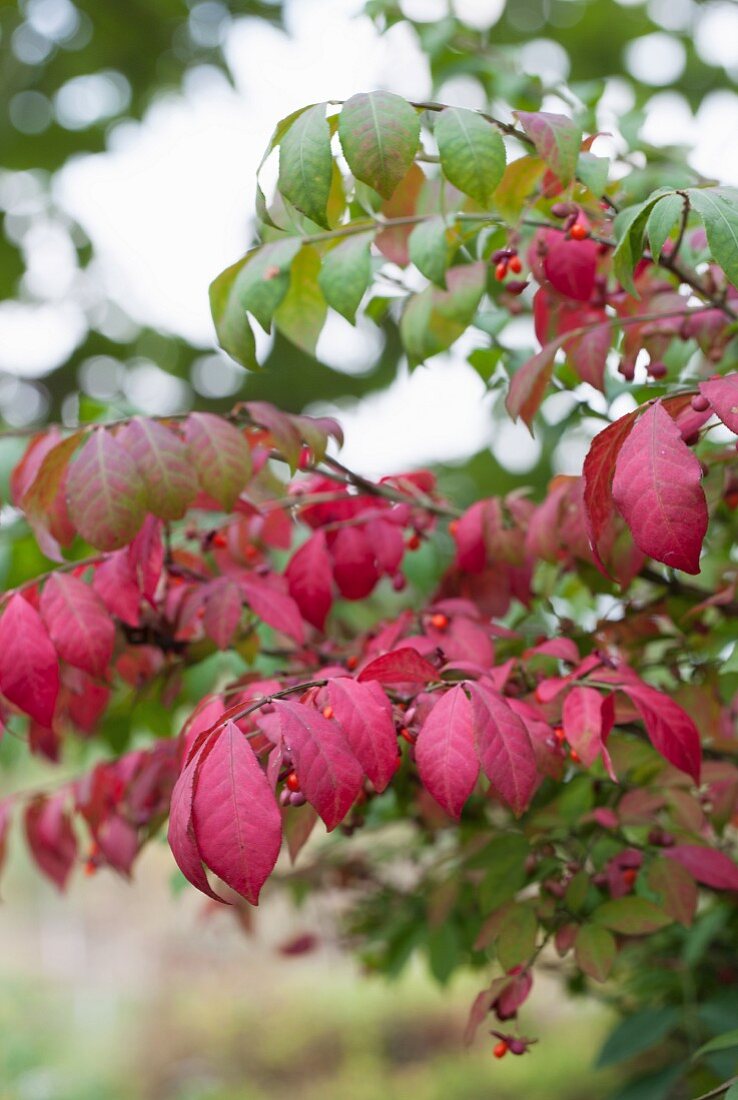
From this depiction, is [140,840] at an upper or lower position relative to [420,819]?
upper

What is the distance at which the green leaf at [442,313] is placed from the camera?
1.10m

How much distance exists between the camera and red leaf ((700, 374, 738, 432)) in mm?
709

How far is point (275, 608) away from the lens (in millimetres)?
1146

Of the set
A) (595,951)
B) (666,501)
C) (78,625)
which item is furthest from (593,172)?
(595,951)

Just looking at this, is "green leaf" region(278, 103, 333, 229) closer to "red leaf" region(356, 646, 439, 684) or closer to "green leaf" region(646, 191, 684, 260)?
"green leaf" region(646, 191, 684, 260)

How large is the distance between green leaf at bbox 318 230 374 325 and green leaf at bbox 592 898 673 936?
25.5 inches

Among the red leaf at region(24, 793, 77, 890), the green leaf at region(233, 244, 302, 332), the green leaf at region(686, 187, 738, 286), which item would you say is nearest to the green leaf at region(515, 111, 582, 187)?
the green leaf at region(686, 187, 738, 286)

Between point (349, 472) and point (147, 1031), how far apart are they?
4.42 m

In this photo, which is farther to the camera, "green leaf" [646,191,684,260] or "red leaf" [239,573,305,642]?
"red leaf" [239,573,305,642]

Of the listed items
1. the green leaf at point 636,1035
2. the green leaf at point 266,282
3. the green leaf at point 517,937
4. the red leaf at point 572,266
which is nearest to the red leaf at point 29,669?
the green leaf at point 266,282

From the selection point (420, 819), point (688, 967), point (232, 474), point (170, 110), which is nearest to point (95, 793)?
point (232, 474)

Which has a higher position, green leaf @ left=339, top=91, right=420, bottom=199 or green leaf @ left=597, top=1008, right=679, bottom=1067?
green leaf @ left=339, top=91, right=420, bottom=199

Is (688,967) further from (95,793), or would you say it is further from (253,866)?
(253,866)

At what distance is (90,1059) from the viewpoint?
4.42m
